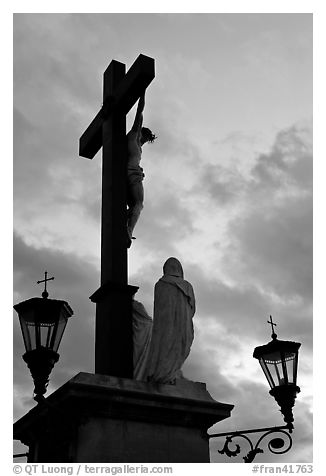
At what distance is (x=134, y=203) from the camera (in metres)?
9.43

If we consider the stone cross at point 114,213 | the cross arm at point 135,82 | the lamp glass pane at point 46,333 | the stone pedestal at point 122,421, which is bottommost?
the stone pedestal at point 122,421

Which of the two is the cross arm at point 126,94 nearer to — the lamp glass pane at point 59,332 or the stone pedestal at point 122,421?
the lamp glass pane at point 59,332

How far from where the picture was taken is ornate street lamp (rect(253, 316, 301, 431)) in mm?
8820

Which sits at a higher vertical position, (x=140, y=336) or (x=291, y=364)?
(x=140, y=336)

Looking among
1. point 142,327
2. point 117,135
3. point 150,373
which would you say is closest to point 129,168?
point 117,135

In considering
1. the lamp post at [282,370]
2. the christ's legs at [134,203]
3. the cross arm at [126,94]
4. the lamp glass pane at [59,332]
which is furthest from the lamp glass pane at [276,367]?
the cross arm at [126,94]

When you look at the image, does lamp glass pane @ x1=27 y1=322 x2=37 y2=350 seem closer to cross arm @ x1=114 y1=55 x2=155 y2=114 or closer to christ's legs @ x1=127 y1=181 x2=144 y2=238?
christ's legs @ x1=127 y1=181 x2=144 y2=238

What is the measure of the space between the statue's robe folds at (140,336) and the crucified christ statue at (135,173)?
1078 mm

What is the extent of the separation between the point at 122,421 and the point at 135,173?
3573mm

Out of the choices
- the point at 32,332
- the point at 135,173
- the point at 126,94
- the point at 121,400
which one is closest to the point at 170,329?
the point at 121,400

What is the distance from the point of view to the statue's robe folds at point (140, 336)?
7.90m

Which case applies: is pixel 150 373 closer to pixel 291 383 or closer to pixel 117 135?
pixel 291 383

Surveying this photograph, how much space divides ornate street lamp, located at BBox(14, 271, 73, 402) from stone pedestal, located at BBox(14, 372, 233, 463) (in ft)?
1.45

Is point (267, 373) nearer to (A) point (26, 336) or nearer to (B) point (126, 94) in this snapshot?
(A) point (26, 336)
